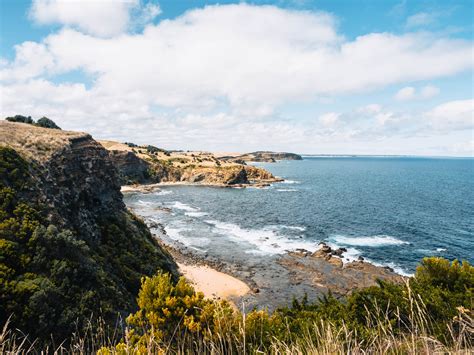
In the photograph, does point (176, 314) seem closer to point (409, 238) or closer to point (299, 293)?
point (299, 293)

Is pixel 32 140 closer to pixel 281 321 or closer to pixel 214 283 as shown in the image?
pixel 214 283

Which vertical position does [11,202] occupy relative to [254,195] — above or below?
above

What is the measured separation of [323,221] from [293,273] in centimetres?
3250

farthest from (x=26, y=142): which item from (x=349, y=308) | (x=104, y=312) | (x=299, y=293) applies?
(x=299, y=293)

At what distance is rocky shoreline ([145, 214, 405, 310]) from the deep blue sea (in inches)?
121

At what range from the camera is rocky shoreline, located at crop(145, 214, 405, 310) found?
40000 mm

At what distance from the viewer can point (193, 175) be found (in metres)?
154

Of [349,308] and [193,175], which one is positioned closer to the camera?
[349,308]

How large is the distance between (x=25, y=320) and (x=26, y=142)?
72.2 ft

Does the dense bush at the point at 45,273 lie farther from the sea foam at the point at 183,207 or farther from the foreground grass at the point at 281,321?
the sea foam at the point at 183,207

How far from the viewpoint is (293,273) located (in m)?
46.2

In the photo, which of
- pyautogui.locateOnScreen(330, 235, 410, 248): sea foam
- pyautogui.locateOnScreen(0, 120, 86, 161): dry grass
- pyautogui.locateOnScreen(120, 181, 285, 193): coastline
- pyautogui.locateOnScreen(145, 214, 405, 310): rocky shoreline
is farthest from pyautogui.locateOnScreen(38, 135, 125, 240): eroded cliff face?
pyautogui.locateOnScreen(120, 181, 285, 193): coastline

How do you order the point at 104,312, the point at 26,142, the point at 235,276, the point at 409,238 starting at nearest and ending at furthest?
1. the point at 104,312
2. the point at 26,142
3. the point at 235,276
4. the point at 409,238

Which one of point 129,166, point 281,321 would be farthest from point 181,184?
point 281,321
